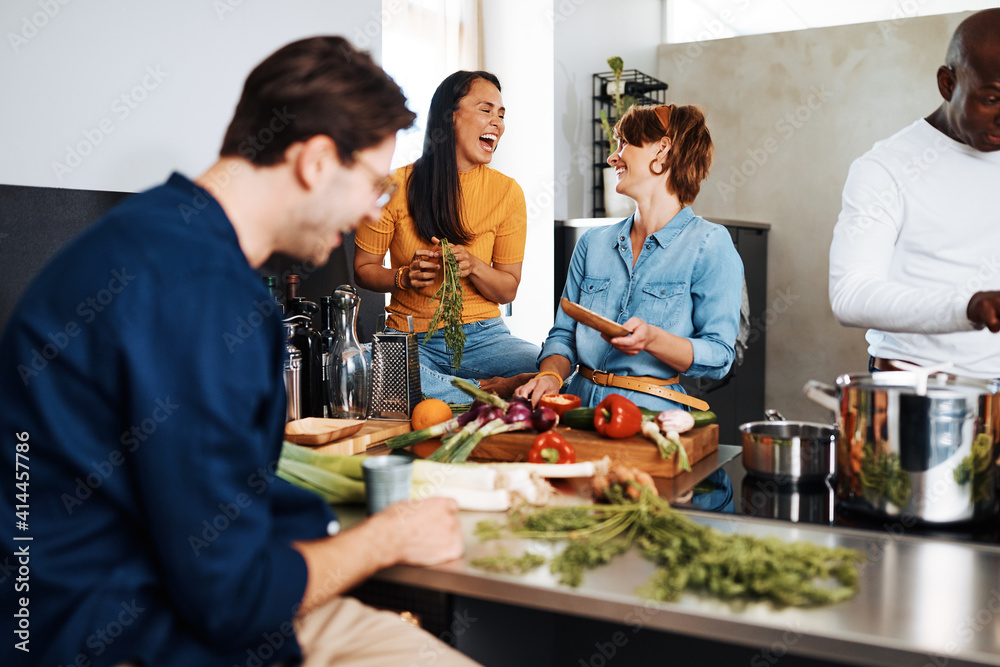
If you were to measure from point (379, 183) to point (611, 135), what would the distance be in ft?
11.6

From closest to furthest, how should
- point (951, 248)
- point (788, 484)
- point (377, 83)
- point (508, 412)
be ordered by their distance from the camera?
point (377, 83)
point (788, 484)
point (508, 412)
point (951, 248)

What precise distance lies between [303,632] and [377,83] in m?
0.76

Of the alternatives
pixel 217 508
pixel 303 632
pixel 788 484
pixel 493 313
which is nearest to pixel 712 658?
pixel 788 484

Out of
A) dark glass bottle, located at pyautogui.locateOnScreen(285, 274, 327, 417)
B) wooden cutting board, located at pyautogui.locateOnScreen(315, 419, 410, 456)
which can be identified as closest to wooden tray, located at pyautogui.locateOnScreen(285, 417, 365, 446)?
wooden cutting board, located at pyautogui.locateOnScreen(315, 419, 410, 456)

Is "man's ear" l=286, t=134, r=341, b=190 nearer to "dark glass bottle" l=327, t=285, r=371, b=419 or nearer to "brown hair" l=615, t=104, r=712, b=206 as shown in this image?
"dark glass bottle" l=327, t=285, r=371, b=419

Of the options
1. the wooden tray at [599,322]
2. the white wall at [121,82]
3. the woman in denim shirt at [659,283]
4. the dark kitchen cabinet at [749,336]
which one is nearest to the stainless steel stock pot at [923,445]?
the wooden tray at [599,322]

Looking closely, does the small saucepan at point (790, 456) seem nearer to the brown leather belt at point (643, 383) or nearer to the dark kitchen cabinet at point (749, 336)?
the brown leather belt at point (643, 383)

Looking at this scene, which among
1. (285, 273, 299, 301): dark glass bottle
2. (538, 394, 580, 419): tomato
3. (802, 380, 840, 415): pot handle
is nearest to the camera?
(802, 380, 840, 415): pot handle

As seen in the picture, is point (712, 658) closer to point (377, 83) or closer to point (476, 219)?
point (377, 83)

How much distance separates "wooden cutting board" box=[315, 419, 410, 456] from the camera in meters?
1.68

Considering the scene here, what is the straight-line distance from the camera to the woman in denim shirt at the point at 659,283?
2061 mm

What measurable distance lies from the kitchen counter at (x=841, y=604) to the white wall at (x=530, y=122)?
10.3 feet

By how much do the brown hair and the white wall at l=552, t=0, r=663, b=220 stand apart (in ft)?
7.06

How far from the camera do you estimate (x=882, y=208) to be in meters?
1.93
